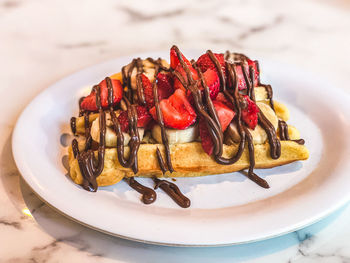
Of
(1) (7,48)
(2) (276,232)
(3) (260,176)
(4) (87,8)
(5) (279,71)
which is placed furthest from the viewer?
(4) (87,8)

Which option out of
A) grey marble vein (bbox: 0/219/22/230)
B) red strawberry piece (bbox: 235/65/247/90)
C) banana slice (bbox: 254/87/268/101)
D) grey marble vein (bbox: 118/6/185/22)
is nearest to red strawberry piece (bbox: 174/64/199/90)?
red strawberry piece (bbox: 235/65/247/90)

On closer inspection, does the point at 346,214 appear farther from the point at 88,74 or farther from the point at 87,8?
the point at 87,8

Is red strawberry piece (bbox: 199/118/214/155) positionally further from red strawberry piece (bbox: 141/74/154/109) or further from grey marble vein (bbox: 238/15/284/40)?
grey marble vein (bbox: 238/15/284/40)

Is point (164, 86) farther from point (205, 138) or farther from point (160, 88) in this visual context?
point (205, 138)

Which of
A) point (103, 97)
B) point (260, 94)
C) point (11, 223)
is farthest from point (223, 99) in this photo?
point (11, 223)

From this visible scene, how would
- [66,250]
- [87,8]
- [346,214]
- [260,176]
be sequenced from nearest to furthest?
1. [66,250]
2. [346,214]
3. [260,176]
4. [87,8]

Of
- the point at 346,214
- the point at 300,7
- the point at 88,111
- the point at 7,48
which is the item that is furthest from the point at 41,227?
the point at 300,7
